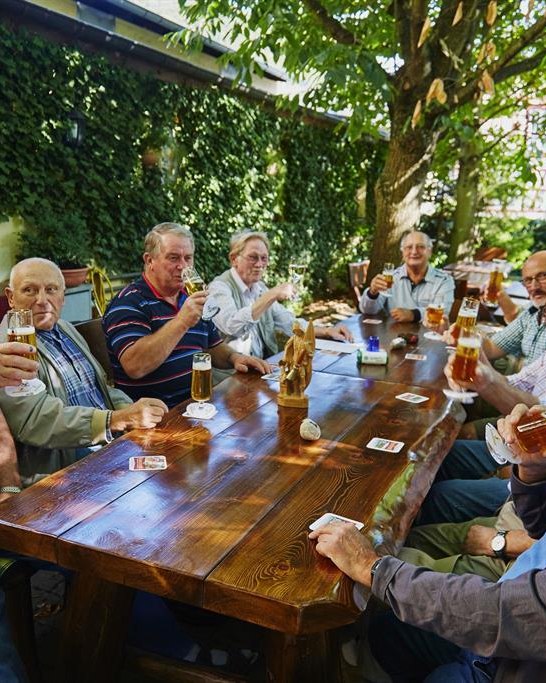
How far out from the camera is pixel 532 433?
4.91 feet

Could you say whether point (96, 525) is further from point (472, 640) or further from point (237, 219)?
point (237, 219)

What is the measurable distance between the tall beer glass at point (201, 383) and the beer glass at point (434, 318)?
184 centimetres

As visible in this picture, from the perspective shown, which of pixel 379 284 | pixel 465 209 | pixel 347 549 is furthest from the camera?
pixel 465 209

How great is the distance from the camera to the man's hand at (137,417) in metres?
2.06

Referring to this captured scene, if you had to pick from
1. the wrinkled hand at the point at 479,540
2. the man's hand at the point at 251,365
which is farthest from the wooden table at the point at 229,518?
the man's hand at the point at 251,365

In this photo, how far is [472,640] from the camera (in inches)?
45.9

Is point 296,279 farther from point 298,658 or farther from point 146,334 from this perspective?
point 298,658

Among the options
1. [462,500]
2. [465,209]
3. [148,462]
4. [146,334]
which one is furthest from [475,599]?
[465,209]

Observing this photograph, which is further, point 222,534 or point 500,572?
point 500,572

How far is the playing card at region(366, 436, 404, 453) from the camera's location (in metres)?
1.94

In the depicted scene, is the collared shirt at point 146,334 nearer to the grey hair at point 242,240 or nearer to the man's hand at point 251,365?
the man's hand at point 251,365

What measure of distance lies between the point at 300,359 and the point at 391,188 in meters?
4.04

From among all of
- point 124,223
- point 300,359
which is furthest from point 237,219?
point 300,359

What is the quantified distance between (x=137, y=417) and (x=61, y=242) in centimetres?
341
